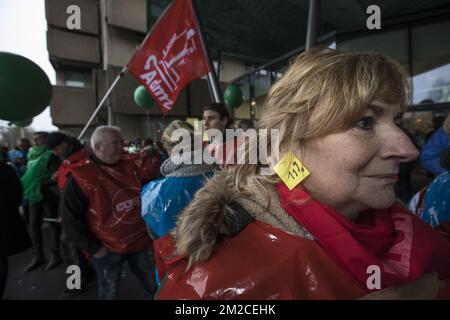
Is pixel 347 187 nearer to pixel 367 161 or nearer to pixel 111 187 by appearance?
pixel 367 161

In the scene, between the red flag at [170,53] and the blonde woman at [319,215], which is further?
the red flag at [170,53]

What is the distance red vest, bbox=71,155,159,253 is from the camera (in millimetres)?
2305

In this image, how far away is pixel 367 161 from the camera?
756mm

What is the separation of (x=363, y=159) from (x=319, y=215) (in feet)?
0.62

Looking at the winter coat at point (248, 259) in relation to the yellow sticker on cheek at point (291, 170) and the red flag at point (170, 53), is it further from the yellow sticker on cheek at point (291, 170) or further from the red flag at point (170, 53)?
the red flag at point (170, 53)

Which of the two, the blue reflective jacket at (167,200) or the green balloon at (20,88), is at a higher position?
the green balloon at (20,88)

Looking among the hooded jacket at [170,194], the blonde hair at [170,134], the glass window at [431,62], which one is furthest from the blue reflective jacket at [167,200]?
the glass window at [431,62]

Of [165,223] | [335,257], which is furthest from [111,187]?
[335,257]

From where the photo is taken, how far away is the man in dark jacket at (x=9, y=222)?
2.72 metres

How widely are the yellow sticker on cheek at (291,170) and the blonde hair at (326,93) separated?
3cm

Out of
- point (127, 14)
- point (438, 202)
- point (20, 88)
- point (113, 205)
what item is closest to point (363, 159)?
point (438, 202)

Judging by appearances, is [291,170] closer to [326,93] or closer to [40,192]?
[326,93]

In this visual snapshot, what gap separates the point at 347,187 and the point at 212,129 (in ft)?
6.29

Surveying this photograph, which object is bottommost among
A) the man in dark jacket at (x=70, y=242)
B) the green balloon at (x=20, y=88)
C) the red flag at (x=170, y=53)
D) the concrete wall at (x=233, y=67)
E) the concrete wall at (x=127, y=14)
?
the man in dark jacket at (x=70, y=242)
